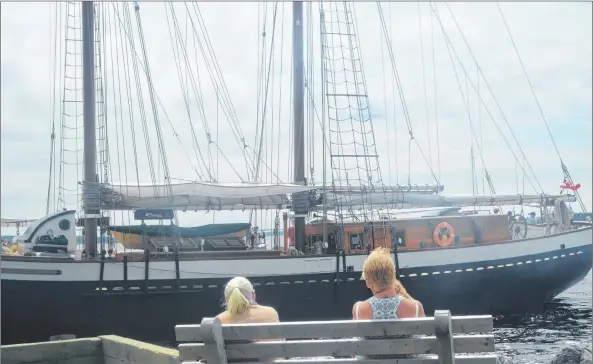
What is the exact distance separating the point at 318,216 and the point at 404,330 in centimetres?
1627

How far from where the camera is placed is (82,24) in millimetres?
19266

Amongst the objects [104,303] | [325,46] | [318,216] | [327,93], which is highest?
[325,46]

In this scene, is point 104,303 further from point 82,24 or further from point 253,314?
point 253,314

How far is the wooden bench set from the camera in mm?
4375

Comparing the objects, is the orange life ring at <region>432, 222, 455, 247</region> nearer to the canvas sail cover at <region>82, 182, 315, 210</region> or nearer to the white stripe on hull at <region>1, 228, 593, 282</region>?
the white stripe on hull at <region>1, 228, 593, 282</region>

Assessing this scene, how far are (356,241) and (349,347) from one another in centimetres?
1563

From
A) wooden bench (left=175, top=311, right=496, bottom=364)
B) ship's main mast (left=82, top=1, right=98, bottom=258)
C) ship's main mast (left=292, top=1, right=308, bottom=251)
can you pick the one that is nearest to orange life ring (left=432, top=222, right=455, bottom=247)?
ship's main mast (left=292, top=1, right=308, bottom=251)

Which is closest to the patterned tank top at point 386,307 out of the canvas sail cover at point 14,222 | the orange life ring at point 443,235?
the orange life ring at point 443,235

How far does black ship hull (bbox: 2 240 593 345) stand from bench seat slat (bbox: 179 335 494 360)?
12993mm

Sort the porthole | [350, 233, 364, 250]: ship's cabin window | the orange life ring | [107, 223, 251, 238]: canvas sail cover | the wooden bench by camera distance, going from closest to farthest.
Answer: the wooden bench
the porthole
[107, 223, 251, 238]: canvas sail cover
[350, 233, 364, 250]: ship's cabin window
the orange life ring

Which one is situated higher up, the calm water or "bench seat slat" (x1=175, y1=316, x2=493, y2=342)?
"bench seat slat" (x1=175, y1=316, x2=493, y2=342)

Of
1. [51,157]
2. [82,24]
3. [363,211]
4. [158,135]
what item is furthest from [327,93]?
[51,157]

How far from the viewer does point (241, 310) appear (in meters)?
5.14

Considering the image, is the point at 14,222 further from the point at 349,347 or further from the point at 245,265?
the point at 349,347
